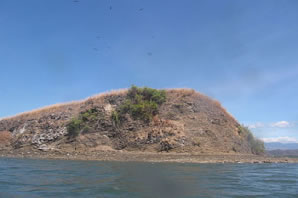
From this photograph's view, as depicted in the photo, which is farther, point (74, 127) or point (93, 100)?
point (93, 100)

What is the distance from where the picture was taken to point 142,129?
87.9 ft

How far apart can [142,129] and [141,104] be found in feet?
9.30

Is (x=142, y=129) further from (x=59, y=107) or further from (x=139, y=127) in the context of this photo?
(x=59, y=107)

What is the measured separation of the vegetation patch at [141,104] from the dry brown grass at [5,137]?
49.5 ft

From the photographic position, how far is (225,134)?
27.7 metres

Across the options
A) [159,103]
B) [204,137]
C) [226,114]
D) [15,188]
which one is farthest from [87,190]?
[226,114]

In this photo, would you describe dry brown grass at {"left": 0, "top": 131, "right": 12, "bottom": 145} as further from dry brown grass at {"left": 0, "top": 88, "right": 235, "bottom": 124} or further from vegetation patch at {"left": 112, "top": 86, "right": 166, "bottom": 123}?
vegetation patch at {"left": 112, "top": 86, "right": 166, "bottom": 123}

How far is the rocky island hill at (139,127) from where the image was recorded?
25.5 metres

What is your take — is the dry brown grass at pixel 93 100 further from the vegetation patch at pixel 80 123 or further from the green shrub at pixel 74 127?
the green shrub at pixel 74 127

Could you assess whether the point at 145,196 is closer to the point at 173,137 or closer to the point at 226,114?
the point at 173,137

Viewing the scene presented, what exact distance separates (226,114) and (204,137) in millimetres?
6570

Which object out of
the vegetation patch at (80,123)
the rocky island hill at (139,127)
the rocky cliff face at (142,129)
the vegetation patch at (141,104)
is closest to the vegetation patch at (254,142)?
the rocky island hill at (139,127)

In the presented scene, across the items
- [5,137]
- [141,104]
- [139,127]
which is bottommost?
[5,137]

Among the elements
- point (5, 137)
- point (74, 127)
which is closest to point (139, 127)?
point (74, 127)
